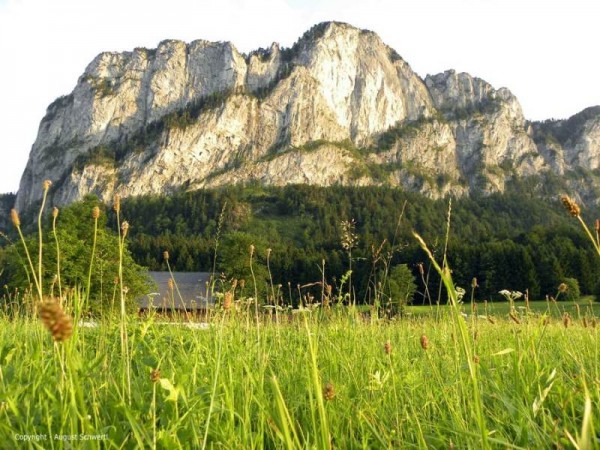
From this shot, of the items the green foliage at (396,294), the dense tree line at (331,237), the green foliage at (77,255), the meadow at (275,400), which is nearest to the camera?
the meadow at (275,400)

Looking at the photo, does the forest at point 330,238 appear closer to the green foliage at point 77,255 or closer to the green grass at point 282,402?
the green foliage at point 77,255

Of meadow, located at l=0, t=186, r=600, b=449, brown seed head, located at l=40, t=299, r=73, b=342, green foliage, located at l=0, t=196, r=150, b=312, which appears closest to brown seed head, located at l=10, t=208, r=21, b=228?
meadow, located at l=0, t=186, r=600, b=449

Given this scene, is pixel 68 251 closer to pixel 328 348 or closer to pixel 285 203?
pixel 328 348

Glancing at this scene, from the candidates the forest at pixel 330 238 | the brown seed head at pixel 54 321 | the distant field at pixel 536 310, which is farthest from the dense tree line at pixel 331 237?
the brown seed head at pixel 54 321

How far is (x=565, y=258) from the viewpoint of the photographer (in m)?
76.3

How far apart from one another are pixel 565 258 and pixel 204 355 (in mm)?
82972

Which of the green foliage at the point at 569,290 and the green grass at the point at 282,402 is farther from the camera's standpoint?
the green foliage at the point at 569,290

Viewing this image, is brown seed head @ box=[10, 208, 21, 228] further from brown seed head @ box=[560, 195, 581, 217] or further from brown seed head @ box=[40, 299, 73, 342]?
brown seed head @ box=[560, 195, 581, 217]

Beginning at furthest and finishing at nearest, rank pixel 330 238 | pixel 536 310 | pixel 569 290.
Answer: pixel 330 238 → pixel 536 310 → pixel 569 290

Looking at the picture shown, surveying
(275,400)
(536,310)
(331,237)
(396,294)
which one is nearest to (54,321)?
(275,400)

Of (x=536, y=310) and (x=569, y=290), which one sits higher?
(x=569, y=290)

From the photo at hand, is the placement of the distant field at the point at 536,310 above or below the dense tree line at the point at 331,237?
below

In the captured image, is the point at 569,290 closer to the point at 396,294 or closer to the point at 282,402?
the point at 282,402

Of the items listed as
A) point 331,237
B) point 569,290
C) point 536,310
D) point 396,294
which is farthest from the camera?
point 331,237
